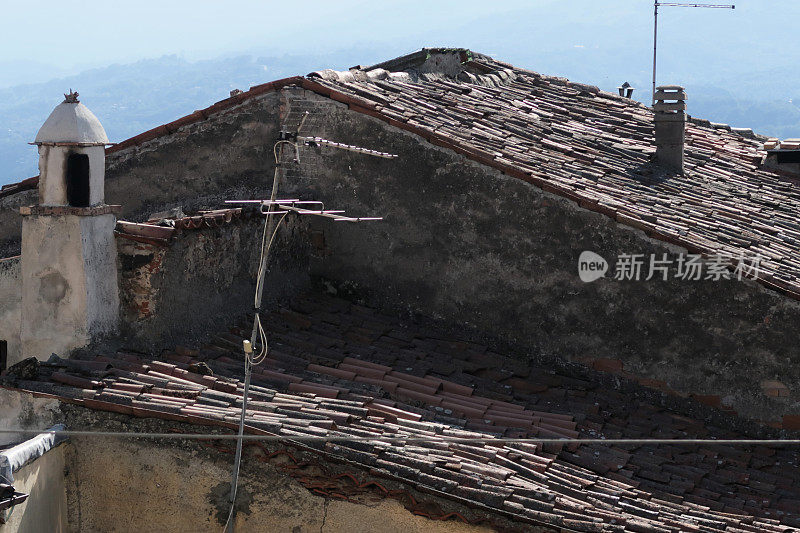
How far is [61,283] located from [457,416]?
4.29 m

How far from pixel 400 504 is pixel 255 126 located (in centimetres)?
633

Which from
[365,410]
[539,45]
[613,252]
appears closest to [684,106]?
[613,252]

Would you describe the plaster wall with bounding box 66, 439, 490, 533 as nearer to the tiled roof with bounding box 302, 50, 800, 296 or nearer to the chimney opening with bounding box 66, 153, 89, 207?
the chimney opening with bounding box 66, 153, 89, 207

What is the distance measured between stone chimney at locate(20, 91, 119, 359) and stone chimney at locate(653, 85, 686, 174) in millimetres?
8827

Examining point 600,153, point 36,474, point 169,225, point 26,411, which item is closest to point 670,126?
point 600,153

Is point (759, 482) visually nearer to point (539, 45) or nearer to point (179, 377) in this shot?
point (179, 377)

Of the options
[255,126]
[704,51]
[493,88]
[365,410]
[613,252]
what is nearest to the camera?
[365,410]

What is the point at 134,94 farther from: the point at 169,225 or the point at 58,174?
the point at 58,174

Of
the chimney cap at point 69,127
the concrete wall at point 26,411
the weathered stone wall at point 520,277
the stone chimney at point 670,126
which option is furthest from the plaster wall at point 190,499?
the stone chimney at point 670,126

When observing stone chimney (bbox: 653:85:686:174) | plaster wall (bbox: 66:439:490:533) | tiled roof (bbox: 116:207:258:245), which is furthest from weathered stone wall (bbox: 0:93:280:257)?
stone chimney (bbox: 653:85:686:174)

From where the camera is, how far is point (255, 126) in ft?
44.9

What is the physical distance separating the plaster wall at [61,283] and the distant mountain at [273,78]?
5631cm

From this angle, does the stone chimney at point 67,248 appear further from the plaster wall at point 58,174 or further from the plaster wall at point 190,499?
the plaster wall at point 190,499

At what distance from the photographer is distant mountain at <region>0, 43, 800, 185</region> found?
9562cm
